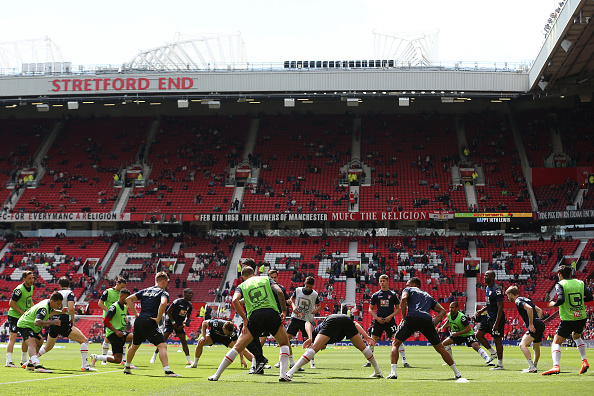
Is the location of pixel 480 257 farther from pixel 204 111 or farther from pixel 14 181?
pixel 14 181

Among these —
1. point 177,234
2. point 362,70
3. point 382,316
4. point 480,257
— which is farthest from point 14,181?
point 382,316

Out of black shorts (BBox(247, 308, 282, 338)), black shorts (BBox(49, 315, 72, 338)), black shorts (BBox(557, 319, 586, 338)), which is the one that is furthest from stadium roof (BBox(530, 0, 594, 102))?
black shorts (BBox(49, 315, 72, 338))

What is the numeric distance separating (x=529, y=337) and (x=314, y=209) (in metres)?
41.5

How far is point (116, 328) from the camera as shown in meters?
19.1

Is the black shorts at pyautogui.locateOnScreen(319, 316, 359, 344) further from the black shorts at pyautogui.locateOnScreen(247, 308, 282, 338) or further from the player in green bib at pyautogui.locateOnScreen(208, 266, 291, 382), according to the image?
the black shorts at pyautogui.locateOnScreen(247, 308, 282, 338)

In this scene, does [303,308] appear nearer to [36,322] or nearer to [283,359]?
[283,359]

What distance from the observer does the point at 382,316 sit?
20.7 meters

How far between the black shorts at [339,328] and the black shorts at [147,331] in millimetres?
3485

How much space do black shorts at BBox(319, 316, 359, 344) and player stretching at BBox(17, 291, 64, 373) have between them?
260 inches

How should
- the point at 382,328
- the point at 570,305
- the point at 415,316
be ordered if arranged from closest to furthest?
the point at 415,316
the point at 570,305
the point at 382,328

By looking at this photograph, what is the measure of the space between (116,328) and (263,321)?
664 centimetres

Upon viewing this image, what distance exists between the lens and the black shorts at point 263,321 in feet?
45.6

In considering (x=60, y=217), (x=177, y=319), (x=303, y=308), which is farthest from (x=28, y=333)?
(x=60, y=217)

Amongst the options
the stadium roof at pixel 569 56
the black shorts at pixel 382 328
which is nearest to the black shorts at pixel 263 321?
the black shorts at pixel 382 328
